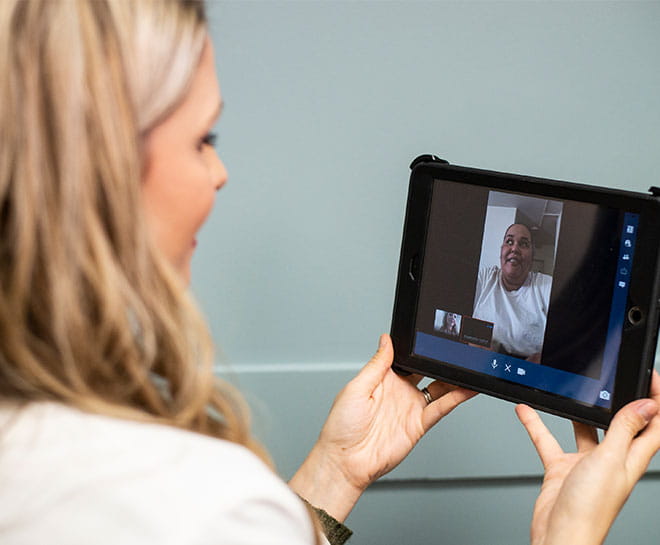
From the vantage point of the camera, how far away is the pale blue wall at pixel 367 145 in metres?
1.11

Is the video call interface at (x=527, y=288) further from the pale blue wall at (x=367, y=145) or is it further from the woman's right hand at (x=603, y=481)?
the pale blue wall at (x=367, y=145)

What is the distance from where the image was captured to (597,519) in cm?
70

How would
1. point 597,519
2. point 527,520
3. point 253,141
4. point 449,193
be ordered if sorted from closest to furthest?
point 597,519
point 449,193
point 253,141
point 527,520

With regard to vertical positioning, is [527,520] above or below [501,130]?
below

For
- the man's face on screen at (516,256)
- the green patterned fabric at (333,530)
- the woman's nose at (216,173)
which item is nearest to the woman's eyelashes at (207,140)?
the woman's nose at (216,173)

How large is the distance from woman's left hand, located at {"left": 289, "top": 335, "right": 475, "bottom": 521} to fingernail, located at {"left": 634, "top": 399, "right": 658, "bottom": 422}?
211mm

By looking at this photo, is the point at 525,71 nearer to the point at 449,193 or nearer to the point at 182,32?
the point at 449,193

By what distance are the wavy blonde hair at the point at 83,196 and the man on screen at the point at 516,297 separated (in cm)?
39

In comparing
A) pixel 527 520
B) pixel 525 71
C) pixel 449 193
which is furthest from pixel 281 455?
pixel 525 71

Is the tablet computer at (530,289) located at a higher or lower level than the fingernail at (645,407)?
higher

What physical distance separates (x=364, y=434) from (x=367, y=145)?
0.43 metres

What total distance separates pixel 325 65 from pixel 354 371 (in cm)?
44

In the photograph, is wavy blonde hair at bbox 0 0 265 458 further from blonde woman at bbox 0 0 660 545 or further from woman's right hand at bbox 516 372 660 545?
woman's right hand at bbox 516 372 660 545

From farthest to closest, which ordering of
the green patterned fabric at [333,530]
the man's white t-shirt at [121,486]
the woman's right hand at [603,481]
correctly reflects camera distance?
the green patterned fabric at [333,530]
the woman's right hand at [603,481]
the man's white t-shirt at [121,486]
